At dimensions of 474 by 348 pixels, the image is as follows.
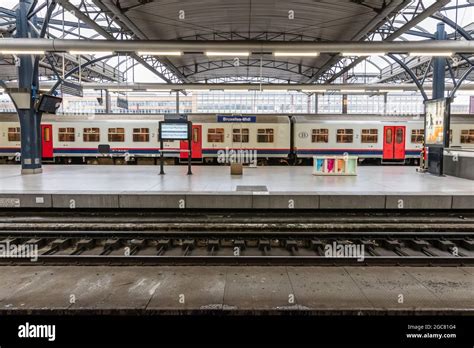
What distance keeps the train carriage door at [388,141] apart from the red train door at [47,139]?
18.9 meters

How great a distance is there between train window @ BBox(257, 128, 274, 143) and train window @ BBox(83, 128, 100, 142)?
9036mm

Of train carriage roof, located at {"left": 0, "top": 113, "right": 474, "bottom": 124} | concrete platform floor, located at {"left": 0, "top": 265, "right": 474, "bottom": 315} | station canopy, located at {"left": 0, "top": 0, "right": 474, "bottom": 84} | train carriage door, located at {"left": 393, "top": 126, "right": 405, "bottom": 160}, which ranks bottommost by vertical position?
concrete platform floor, located at {"left": 0, "top": 265, "right": 474, "bottom": 315}

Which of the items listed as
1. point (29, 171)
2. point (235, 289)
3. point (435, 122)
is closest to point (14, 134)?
point (29, 171)

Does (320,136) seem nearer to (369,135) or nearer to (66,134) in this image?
(369,135)

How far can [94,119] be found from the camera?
1825 centimetres

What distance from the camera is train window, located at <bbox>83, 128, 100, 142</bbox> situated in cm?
1823

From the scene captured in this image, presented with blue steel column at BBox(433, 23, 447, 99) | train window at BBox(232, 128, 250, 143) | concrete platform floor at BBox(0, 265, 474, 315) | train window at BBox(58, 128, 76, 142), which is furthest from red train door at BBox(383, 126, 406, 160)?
train window at BBox(58, 128, 76, 142)

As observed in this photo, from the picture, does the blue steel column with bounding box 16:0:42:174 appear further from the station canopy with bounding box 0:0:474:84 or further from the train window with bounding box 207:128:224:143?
the train window with bounding box 207:128:224:143

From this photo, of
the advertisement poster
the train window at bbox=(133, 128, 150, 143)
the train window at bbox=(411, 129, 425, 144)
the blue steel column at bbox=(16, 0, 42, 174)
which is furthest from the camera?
the train window at bbox=(411, 129, 425, 144)

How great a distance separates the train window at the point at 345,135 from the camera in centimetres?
1825

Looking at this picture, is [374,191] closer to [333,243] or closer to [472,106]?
[333,243]

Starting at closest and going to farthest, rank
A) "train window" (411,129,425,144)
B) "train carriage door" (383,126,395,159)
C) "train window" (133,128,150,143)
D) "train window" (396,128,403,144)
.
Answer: "train window" (133,128,150,143) < "train carriage door" (383,126,395,159) < "train window" (396,128,403,144) < "train window" (411,129,425,144)

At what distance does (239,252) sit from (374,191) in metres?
4.25

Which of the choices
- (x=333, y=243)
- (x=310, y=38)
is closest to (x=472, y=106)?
(x=310, y=38)
